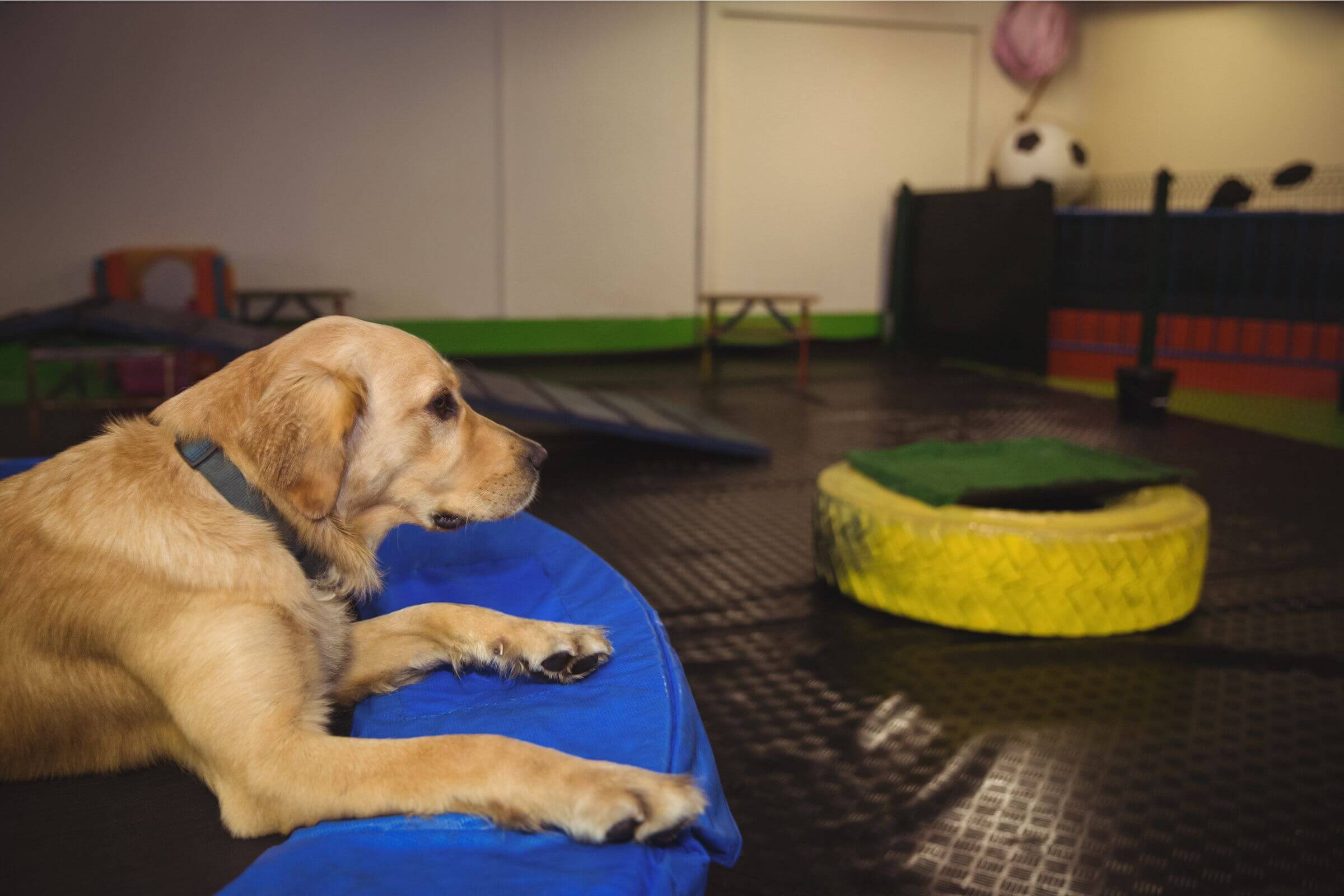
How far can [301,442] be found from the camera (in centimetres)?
145

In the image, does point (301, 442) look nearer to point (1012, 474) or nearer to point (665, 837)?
point (665, 837)

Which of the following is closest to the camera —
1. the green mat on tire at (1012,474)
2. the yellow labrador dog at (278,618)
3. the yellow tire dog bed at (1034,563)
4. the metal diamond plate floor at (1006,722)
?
the yellow labrador dog at (278,618)

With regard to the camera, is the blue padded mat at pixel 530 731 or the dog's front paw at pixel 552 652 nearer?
the blue padded mat at pixel 530 731

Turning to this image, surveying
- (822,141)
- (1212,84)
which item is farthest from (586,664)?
(1212,84)

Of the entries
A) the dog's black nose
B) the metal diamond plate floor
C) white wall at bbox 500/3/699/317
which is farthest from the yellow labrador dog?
white wall at bbox 500/3/699/317

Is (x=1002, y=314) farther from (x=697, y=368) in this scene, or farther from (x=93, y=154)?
(x=93, y=154)

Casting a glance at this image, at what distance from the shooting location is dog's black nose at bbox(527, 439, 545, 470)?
182 cm

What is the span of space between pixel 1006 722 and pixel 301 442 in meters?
1.65

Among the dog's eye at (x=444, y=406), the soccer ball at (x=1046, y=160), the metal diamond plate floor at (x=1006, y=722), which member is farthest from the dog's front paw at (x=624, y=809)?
the soccer ball at (x=1046, y=160)

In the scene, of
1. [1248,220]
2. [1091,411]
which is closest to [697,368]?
[1091,411]

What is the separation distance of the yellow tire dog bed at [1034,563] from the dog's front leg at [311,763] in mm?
1594

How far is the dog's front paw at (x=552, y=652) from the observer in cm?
165

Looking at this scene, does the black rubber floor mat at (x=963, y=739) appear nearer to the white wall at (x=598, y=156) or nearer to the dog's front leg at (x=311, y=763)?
the dog's front leg at (x=311, y=763)

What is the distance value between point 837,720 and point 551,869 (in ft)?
4.08
